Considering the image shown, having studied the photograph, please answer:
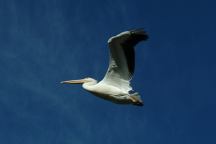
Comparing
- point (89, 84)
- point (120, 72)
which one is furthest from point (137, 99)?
point (89, 84)

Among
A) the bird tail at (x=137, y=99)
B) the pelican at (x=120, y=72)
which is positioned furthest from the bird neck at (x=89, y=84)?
the bird tail at (x=137, y=99)

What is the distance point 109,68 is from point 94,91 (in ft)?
3.17

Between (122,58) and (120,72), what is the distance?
0.63 m

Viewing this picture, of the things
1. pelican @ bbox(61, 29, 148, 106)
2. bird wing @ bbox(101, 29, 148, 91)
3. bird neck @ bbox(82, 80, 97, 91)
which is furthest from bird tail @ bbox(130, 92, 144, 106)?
bird neck @ bbox(82, 80, 97, 91)

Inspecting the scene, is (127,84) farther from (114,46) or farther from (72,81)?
(72,81)

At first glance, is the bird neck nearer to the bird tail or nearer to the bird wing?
the bird wing

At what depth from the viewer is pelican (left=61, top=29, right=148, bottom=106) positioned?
37125 mm

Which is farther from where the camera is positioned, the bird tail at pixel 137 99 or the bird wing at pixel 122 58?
the bird wing at pixel 122 58

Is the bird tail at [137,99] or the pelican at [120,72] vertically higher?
the pelican at [120,72]

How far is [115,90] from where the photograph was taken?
124 feet

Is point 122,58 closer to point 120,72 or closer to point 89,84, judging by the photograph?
point 120,72

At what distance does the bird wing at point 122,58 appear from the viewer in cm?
3716

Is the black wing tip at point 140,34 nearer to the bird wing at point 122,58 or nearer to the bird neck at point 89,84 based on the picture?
the bird wing at point 122,58

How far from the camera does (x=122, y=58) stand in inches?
1487
